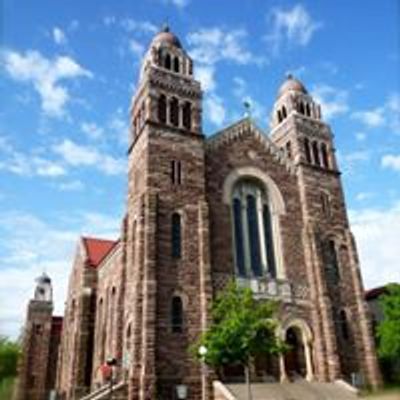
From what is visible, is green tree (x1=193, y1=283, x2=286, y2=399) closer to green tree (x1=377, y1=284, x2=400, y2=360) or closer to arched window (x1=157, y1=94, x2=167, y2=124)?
green tree (x1=377, y1=284, x2=400, y2=360)

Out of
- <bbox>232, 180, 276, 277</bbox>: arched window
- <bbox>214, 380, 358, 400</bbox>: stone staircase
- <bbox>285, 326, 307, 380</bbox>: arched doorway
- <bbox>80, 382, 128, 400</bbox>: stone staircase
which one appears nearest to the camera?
<bbox>80, 382, 128, 400</bbox>: stone staircase

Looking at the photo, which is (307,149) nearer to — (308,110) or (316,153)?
(316,153)

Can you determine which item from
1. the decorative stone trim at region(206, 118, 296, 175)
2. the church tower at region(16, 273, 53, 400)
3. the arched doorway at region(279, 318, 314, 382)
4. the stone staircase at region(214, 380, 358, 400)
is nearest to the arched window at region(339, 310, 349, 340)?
the arched doorway at region(279, 318, 314, 382)

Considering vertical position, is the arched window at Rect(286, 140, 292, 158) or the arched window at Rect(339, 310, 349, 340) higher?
the arched window at Rect(286, 140, 292, 158)

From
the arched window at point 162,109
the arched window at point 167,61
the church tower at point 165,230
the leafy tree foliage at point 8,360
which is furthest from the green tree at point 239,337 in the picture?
the leafy tree foliage at point 8,360

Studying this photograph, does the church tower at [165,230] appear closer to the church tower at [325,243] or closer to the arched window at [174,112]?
the arched window at [174,112]

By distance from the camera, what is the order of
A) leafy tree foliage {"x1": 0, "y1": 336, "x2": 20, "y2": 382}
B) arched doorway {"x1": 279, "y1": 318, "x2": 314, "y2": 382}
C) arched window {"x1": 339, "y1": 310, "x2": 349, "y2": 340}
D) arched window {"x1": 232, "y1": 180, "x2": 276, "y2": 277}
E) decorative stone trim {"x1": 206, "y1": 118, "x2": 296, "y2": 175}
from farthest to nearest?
leafy tree foliage {"x1": 0, "y1": 336, "x2": 20, "y2": 382} → decorative stone trim {"x1": 206, "y1": 118, "x2": 296, "y2": 175} → arched window {"x1": 339, "y1": 310, "x2": 349, "y2": 340} → arched window {"x1": 232, "y1": 180, "x2": 276, "y2": 277} → arched doorway {"x1": 279, "y1": 318, "x2": 314, "y2": 382}

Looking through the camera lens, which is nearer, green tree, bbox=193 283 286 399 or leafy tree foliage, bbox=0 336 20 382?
green tree, bbox=193 283 286 399

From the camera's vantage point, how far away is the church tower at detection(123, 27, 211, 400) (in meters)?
24.9

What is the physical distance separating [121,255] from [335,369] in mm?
14566

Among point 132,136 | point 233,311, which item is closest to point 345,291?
point 233,311

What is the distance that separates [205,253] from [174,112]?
10.2 meters

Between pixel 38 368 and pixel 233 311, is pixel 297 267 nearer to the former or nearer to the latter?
pixel 233 311

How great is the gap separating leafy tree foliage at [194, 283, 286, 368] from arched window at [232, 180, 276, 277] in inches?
202
